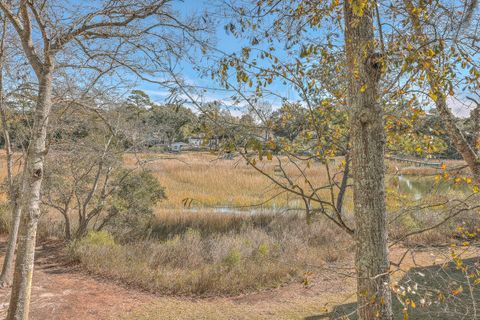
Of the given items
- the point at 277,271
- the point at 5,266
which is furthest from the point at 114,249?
the point at 277,271

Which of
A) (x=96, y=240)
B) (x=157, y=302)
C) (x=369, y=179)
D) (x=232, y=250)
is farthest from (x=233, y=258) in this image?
(x=369, y=179)

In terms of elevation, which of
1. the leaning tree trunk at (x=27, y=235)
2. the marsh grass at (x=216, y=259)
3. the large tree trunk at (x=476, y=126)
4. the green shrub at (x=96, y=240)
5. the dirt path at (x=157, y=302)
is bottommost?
the dirt path at (x=157, y=302)

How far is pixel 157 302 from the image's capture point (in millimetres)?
5895

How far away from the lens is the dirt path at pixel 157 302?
5.34m

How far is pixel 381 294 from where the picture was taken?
178 cm

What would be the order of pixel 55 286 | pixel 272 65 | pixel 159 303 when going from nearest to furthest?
pixel 272 65, pixel 159 303, pixel 55 286

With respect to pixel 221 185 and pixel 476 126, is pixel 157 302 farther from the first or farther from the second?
pixel 221 185

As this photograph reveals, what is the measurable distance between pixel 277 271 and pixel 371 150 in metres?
5.54

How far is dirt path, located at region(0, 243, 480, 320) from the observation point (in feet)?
17.5

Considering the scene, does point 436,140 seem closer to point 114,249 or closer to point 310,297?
point 310,297

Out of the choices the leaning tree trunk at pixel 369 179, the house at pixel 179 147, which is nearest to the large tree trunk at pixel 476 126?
the leaning tree trunk at pixel 369 179

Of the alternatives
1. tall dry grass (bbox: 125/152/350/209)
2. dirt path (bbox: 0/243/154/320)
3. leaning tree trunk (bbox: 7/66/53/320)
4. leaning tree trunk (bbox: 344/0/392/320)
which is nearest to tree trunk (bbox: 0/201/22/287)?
dirt path (bbox: 0/243/154/320)

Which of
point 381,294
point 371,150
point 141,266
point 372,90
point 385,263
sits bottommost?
point 141,266

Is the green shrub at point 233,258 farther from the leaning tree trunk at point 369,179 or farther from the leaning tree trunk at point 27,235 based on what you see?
the leaning tree trunk at point 369,179
